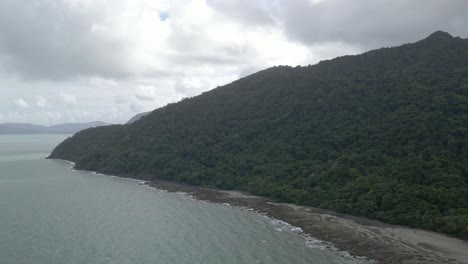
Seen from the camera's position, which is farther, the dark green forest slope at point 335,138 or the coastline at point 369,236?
the dark green forest slope at point 335,138

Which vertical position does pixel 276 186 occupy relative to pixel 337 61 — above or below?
below

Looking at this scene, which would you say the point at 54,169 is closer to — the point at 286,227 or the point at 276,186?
the point at 276,186

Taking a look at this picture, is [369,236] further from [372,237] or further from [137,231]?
[137,231]

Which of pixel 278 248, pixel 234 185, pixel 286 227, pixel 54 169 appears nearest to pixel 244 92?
pixel 234 185

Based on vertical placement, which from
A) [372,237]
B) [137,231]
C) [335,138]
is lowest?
[137,231]

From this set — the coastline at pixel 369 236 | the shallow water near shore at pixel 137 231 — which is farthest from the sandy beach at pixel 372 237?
the shallow water near shore at pixel 137 231

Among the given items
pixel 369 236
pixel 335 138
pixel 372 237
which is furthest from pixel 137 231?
pixel 335 138

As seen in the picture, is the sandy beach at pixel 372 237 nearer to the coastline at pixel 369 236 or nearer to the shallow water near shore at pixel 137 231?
the coastline at pixel 369 236
